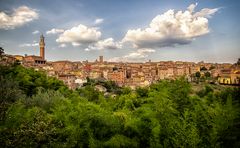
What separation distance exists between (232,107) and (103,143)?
5.44 m

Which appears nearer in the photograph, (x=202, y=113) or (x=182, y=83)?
(x=202, y=113)

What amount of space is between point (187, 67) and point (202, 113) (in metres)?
83.7

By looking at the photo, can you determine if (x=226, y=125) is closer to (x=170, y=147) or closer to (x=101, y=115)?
(x=170, y=147)

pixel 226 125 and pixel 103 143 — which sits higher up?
pixel 226 125

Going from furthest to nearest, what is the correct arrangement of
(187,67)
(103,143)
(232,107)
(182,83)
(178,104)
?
(187,67) → (182,83) → (178,104) → (232,107) → (103,143)

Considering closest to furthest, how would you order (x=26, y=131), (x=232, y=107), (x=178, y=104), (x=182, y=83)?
(x=26, y=131) → (x=232, y=107) → (x=178, y=104) → (x=182, y=83)

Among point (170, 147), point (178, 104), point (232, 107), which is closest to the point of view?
point (170, 147)

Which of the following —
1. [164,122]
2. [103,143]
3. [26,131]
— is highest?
[26,131]

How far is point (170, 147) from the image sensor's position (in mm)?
9109

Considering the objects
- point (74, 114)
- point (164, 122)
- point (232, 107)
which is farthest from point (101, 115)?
point (232, 107)

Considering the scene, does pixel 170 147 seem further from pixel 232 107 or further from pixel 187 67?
pixel 187 67

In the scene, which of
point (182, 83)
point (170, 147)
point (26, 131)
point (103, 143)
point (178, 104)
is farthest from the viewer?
point (182, 83)

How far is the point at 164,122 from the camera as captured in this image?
10.5 metres

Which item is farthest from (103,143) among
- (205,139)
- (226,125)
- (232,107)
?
(232,107)
